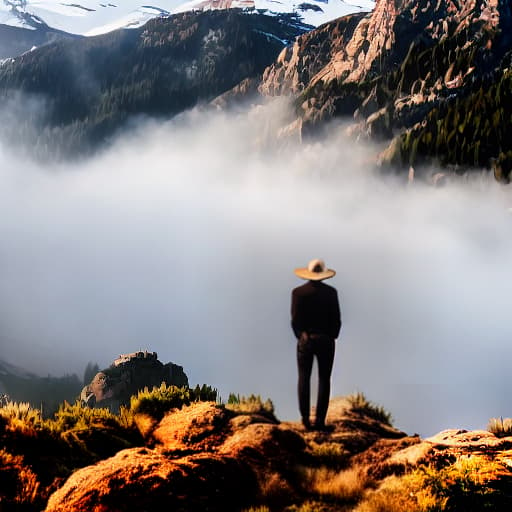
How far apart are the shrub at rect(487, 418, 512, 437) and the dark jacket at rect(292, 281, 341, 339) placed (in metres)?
3.98

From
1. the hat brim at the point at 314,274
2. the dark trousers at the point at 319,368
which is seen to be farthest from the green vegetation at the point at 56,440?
the hat brim at the point at 314,274

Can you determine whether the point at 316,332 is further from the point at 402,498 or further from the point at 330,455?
the point at 402,498

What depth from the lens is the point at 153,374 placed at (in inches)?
4205

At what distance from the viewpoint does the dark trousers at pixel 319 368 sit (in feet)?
36.5

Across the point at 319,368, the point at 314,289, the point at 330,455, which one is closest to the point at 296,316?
the point at 314,289

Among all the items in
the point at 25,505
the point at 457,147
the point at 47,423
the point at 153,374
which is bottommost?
the point at 153,374

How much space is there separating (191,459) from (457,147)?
19758 centimetres

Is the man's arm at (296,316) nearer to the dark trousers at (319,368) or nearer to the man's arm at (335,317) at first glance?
the dark trousers at (319,368)

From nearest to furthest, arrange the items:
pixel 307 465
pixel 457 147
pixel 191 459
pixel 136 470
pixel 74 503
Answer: pixel 74 503
pixel 136 470
pixel 191 459
pixel 307 465
pixel 457 147

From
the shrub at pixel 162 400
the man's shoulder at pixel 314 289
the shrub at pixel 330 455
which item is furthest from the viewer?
the shrub at pixel 162 400

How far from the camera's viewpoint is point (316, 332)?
A: 11.2 metres

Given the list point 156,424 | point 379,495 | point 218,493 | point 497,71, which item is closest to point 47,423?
point 156,424

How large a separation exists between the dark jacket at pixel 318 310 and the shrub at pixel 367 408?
2.63 metres

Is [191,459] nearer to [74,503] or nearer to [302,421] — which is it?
[74,503]
